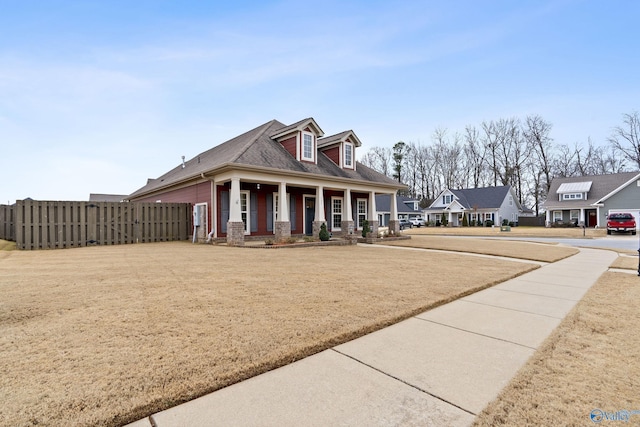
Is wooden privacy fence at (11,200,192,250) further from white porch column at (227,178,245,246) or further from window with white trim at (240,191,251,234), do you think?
white porch column at (227,178,245,246)

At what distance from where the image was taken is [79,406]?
194 centimetres

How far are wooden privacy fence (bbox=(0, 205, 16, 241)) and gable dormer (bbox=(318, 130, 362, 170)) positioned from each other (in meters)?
16.7

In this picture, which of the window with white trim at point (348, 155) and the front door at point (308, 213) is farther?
the window with white trim at point (348, 155)

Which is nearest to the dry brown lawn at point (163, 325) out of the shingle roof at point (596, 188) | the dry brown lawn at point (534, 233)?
the dry brown lawn at point (534, 233)

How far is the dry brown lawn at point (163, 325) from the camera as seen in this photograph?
2107mm

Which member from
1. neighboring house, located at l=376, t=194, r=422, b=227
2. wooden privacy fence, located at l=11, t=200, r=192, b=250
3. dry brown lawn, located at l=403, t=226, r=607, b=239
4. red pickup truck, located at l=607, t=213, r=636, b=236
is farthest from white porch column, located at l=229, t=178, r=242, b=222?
neighboring house, located at l=376, t=194, r=422, b=227

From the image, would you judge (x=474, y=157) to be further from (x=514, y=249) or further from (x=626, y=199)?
(x=514, y=249)

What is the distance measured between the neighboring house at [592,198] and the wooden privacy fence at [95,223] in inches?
1666

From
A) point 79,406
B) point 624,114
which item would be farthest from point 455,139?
point 79,406

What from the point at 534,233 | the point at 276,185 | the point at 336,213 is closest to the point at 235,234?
the point at 276,185

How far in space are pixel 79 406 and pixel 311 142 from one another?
51.9 feet

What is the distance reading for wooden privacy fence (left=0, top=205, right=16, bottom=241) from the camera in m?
15.1

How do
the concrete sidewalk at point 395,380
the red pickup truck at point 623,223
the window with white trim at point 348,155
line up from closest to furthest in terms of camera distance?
the concrete sidewalk at point 395,380, the window with white trim at point 348,155, the red pickup truck at point 623,223

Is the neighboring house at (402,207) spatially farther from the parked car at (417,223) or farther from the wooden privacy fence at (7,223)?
the wooden privacy fence at (7,223)
